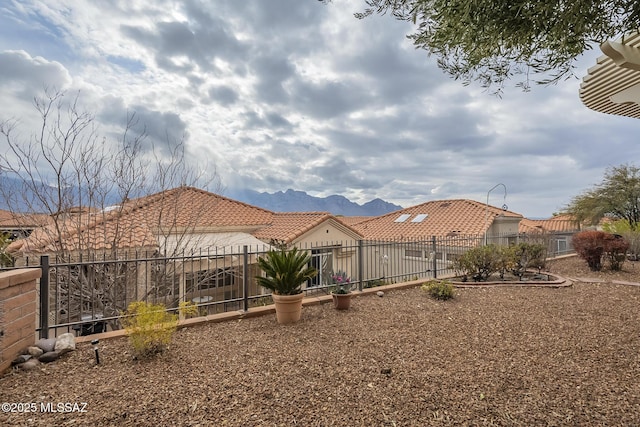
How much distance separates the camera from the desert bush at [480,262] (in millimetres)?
9148

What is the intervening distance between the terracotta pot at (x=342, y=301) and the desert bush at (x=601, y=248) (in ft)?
31.7

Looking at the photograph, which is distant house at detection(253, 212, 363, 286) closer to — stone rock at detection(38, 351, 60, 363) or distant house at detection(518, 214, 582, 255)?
distant house at detection(518, 214, 582, 255)

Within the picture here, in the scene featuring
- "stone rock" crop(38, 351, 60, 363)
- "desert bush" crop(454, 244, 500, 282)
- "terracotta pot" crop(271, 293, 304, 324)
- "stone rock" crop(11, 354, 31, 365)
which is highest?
"desert bush" crop(454, 244, 500, 282)

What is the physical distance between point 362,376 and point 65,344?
404cm

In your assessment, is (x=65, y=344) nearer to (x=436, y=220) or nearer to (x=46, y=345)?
(x=46, y=345)

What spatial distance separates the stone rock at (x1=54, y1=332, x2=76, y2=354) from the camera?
4105mm

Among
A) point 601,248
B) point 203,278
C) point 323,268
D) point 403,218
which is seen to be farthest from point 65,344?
point 403,218

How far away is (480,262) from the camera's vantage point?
30.2 ft

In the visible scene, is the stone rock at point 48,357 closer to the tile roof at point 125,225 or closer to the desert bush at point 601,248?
the tile roof at point 125,225

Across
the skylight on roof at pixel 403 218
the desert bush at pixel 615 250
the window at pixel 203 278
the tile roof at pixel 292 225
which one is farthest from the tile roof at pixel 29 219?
the skylight on roof at pixel 403 218

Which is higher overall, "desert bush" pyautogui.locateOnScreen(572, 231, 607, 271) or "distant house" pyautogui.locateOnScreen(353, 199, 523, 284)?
"distant house" pyautogui.locateOnScreen(353, 199, 523, 284)

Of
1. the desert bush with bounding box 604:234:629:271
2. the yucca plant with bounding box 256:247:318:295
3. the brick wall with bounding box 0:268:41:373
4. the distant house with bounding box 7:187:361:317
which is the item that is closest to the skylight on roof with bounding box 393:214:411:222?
the distant house with bounding box 7:187:361:317

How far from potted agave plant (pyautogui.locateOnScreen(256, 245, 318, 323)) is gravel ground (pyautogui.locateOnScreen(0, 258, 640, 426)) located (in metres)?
0.25

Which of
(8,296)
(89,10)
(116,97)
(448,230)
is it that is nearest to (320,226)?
(448,230)
